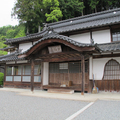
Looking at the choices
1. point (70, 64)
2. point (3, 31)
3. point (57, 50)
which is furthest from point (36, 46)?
point (3, 31)

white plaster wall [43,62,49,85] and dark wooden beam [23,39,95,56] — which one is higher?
dark wooden beam [23,39,95,56]

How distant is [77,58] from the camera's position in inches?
324

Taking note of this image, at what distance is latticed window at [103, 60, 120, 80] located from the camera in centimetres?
914

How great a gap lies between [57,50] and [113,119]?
18.4 ft

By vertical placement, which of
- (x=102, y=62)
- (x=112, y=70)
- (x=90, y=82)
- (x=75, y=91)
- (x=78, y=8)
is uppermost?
(x=78, y=8)

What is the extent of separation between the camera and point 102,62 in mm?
9570

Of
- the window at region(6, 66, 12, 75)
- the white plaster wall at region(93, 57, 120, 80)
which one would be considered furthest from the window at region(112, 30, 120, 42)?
the window at region(6, 66, 12, 75)

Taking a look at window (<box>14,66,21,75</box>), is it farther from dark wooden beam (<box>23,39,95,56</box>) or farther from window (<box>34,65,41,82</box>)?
dark wooden beam (<box>23,39,95,56</box>)

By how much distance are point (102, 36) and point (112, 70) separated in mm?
2760

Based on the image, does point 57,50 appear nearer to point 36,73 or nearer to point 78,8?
point 36,73

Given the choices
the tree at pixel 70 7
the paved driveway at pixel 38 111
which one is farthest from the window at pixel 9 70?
the tree at pixel 70 7

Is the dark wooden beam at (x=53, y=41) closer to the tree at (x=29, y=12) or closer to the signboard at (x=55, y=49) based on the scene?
the signboard at (x=55, y=49)

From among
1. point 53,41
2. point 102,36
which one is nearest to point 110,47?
point 102,36

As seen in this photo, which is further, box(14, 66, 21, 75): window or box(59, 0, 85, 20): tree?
box(59, 0, 85, 20): tree
